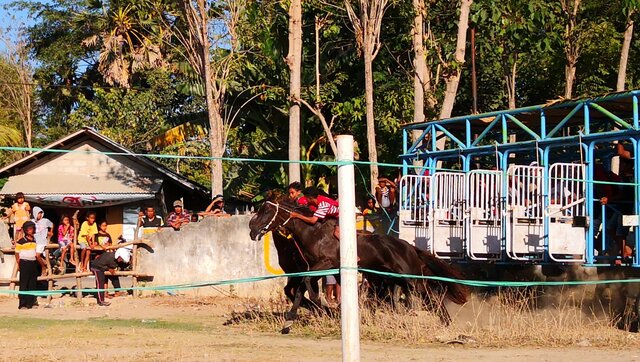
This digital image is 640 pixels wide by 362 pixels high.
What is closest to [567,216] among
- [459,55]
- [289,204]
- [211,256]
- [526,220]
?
[526,220]

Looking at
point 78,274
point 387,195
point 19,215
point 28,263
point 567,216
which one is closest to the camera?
point 567,216

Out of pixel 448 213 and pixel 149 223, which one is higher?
pixel 448 213

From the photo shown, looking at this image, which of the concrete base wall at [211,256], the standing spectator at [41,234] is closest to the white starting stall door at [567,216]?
the concrete base wall at [211,256]

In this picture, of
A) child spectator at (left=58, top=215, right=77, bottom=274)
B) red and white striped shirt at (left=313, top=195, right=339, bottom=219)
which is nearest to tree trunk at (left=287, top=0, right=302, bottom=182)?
child spectator at (left=58, top=215, right=77, bottom=274)

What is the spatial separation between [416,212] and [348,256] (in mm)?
9034

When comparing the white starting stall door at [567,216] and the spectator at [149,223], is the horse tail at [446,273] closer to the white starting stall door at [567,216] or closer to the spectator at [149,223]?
the white starting stall door at [567,216]

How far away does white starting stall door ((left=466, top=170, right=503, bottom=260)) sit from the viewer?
1426cm

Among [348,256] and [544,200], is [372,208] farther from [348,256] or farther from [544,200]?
[348,256]

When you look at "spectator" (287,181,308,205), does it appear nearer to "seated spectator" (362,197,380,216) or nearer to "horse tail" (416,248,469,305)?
"horse tail" (416,248,469,305)

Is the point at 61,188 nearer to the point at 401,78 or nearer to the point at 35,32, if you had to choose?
the point at 401,78

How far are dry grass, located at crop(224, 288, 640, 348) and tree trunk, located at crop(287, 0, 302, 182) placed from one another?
553 centimetres

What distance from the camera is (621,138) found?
1339cm

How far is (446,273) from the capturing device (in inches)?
579

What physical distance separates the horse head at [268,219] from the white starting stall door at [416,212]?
2484mm
